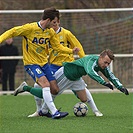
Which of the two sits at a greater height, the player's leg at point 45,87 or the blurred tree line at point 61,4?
the blurred tree line at point 61,4

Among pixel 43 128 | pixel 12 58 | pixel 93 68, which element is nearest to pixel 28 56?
pixel 93 68

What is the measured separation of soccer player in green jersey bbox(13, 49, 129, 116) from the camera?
966cm

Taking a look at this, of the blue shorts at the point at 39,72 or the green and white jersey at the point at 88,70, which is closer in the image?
the green and white jersey at the point at 88,70

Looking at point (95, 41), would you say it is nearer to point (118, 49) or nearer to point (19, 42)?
point (118, 49)

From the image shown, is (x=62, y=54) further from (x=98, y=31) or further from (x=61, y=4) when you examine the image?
(x=61, y=4)

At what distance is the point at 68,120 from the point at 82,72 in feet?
2.82

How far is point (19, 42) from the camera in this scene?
17656 mm

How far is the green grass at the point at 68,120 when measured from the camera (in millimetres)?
8404

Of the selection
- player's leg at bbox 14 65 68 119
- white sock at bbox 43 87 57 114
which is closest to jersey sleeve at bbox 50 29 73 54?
player's leg at bbox 14 65 68 119

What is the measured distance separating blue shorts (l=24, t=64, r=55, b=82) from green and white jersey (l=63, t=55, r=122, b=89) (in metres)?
0.29

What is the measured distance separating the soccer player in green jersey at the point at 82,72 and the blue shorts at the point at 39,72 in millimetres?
240

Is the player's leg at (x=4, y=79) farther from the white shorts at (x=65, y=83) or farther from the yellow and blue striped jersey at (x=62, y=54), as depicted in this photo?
the white shorts at (x=65, y=83)

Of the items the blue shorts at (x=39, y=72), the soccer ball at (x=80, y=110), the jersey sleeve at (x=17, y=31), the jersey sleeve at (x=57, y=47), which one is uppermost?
the jersey sleeve at (x=17, y=31)

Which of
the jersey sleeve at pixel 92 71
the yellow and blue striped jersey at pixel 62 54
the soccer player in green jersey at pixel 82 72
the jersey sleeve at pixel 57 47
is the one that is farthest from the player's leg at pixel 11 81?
the jersey sleeve at pixel 92 71
